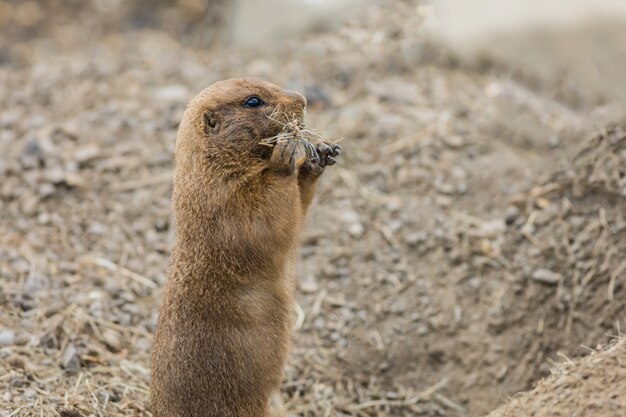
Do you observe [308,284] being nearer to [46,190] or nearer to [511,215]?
[511,215]

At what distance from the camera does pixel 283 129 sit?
4.16m

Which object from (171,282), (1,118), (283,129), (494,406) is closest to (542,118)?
(494,406)

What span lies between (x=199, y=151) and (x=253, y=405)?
4.19 feet

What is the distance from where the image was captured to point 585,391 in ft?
11.2

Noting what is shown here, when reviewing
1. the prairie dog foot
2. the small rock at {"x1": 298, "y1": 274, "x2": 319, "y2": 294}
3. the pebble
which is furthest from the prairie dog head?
the small rock at {"x1": 298, "y1": 274, "x2": 319, "y2": 294}

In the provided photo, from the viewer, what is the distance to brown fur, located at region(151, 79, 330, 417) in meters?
3.99

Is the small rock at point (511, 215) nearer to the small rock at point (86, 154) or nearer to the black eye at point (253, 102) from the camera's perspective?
the black eye at point (253, 102)

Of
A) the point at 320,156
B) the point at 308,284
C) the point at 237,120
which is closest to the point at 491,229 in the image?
the point at 308,284

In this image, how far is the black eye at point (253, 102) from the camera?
13.8 feet

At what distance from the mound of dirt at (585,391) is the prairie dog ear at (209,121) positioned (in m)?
1.94

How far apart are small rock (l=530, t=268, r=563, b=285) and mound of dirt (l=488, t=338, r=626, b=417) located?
1.60 metres

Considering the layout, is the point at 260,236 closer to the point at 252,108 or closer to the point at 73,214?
the point at 252,108

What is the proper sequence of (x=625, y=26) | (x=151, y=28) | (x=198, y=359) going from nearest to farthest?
(x=198, y=359), (x=625, y=26), (x=151, y=28)

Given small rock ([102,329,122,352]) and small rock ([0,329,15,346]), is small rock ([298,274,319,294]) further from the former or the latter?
small rock ([0,329,15,346])
